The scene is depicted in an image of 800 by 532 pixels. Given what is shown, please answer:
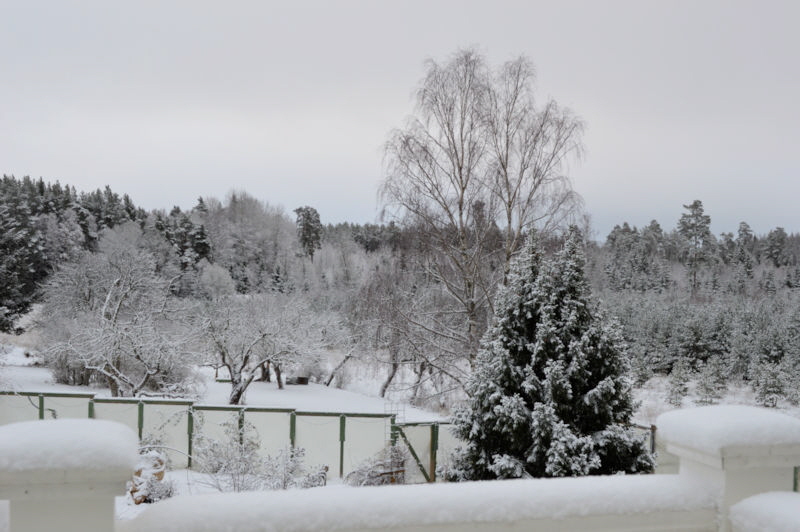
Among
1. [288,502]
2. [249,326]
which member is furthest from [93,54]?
[288,502]

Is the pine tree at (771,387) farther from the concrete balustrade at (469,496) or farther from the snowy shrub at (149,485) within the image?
the concrete balustrade at (469,496)

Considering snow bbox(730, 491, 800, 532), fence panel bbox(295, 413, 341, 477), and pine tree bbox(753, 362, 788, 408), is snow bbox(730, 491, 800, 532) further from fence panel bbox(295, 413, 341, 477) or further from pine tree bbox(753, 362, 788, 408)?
pine tree bbox(753, 362, 788, 408)

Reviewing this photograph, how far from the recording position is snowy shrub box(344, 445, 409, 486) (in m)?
9.34

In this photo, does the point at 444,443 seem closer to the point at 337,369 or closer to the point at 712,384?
the point at 337,369

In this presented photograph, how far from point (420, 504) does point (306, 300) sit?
85.3 ft

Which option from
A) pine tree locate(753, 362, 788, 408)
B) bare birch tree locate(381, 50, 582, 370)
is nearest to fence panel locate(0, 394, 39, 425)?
bare birch tree locate(381, 50, 582, 370)

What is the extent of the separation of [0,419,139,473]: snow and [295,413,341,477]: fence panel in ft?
36.2

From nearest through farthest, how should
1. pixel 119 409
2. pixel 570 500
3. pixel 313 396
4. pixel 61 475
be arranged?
pixel 61 475 < pixel 570 500 < pixel 119 409 < pixel 313 396

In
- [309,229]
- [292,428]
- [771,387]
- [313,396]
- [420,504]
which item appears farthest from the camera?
[309,229]

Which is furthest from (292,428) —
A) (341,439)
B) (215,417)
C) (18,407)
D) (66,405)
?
→ (18,407)

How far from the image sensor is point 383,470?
31.4ft

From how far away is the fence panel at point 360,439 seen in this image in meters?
11.8

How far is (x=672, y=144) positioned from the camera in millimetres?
13734

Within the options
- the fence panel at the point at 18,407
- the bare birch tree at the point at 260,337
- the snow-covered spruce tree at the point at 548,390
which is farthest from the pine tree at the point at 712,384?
the fence panel at the point at 18,407
